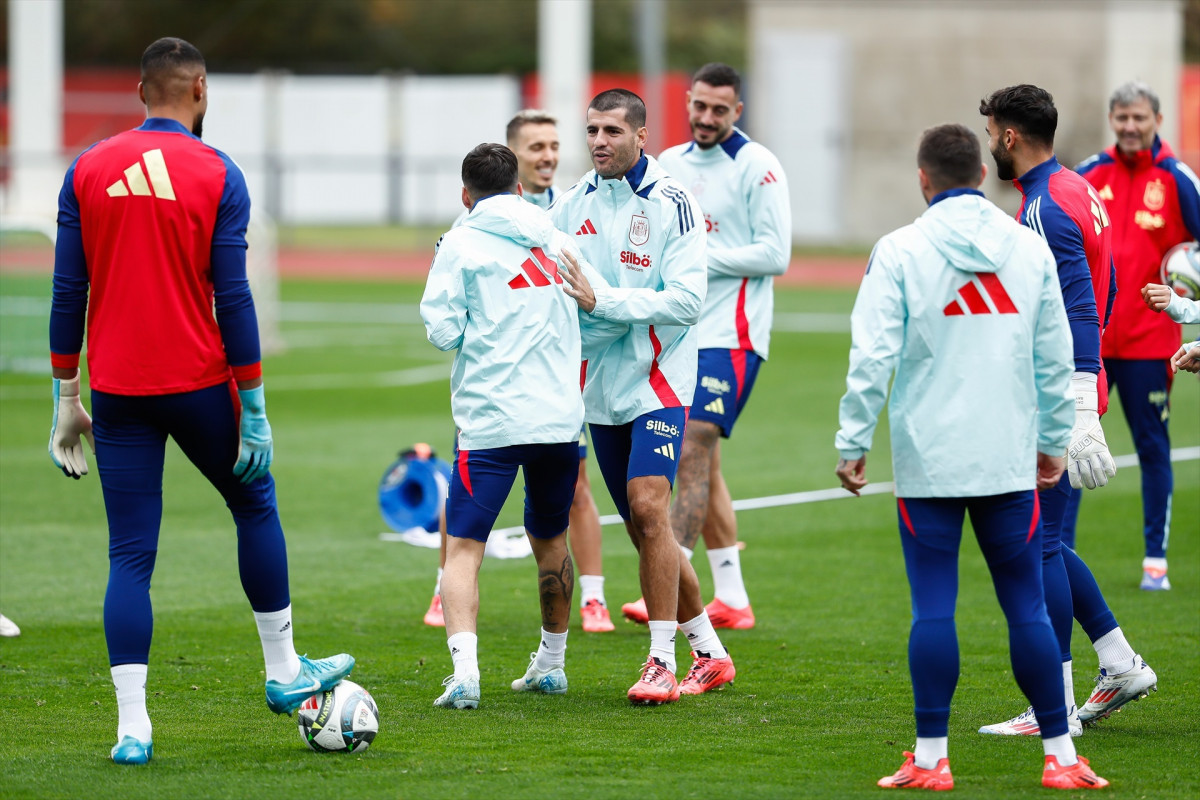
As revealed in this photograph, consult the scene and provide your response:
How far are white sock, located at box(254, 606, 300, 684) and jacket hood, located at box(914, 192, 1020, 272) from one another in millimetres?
2488

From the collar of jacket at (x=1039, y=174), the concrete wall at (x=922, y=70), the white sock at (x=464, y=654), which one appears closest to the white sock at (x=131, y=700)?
the white sock at (x=464, y=654)

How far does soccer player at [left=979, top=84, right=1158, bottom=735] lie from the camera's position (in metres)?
5.54

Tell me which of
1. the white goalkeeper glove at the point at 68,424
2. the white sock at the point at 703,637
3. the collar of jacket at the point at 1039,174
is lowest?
the white sock at the point at 703,637

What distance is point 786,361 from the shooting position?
1950cm

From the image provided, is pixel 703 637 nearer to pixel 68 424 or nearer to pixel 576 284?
pixel 576 284

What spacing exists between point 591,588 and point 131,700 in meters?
2.94

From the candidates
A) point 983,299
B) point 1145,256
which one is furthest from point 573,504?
point 1145,256

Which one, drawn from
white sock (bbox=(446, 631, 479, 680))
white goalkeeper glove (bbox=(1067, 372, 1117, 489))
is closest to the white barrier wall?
white sock (bbox=(446, 631, 479, 680))

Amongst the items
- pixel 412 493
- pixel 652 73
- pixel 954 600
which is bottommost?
pixel 412 493

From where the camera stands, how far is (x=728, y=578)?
26.1 feet

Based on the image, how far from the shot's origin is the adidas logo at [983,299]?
498 cm

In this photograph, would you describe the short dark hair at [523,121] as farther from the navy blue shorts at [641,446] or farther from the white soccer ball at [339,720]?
the white soccer ball at [339,720]

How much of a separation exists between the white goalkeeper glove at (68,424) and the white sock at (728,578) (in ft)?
11.1

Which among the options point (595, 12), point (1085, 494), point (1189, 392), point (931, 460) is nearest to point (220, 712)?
point (931, 460)
